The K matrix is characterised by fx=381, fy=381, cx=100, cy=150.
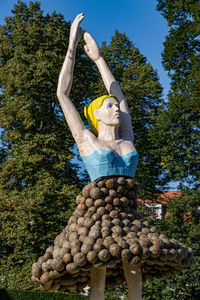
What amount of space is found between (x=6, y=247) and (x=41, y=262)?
36.8 feet

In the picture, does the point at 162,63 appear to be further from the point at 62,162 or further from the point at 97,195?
the point at 97,195

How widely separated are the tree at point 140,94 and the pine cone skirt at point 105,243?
10.3 meters

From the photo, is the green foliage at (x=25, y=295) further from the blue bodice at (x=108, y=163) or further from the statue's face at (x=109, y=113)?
the statue's face at (x=109, y=113)

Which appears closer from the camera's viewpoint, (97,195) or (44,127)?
(97,195)

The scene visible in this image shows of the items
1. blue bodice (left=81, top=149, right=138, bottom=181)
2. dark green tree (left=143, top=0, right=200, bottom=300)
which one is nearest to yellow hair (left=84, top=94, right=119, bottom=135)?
blue bodice (left=81, top=149, right=138, bottom=181)

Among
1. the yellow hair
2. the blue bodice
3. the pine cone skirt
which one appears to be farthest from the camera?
the yellow hair

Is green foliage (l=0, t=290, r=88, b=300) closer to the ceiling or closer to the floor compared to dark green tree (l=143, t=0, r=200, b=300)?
closer to the floor

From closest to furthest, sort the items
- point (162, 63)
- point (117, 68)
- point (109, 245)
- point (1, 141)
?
point (109, 245)
point (162, 63)
point (1, 141)
point (117, 68)

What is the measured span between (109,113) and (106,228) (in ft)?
7.80

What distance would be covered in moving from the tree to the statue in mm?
9291

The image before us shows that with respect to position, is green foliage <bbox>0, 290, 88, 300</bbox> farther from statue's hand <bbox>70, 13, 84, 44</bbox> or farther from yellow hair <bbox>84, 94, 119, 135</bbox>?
statue's hand <bbox>70, 13, 84, 44</bbox>

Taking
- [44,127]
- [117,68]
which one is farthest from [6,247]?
[117,68]

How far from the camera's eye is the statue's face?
7.00 m

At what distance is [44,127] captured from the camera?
17.6m
